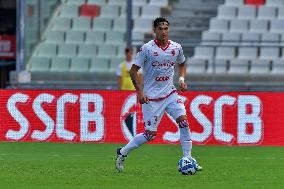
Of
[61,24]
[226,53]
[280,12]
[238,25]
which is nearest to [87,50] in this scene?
[61,24]

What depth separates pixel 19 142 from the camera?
2069cm

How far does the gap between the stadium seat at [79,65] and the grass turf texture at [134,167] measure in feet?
30.1

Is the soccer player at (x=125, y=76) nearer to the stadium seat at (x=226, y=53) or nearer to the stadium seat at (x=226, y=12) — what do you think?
the stadium seat at (x=226, y=53)

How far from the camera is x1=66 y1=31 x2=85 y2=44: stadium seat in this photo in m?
30.7

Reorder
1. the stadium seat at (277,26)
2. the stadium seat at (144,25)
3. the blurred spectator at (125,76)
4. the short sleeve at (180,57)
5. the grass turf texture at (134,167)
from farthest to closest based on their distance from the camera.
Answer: the stadium seat at (144,25) < the stadium seat at (277,26) < the blurred spectator at (125,76) < the short sleeve at (180,57) < the grass turf texture at (134,167)

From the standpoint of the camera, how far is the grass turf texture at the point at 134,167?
1243cm

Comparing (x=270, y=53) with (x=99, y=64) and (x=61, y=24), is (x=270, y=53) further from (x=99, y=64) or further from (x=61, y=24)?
(x=61, y=24)

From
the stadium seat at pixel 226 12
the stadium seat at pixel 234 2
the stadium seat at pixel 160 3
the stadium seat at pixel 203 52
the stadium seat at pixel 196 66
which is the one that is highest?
the stadium seat at pixel 234 2

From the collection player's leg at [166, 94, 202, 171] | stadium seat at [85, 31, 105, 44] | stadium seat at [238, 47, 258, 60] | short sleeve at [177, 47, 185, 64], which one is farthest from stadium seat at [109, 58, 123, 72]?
player's leg at [166, 94, 202, 171]

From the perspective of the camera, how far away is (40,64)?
1180 inches

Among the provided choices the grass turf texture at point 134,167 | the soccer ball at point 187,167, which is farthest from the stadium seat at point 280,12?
the soccer ball at point 187,167

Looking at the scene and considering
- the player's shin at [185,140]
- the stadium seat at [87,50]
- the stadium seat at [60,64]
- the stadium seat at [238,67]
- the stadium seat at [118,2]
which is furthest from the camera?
the stadium seat at [118,2]

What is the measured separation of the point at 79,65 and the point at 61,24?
2123mm

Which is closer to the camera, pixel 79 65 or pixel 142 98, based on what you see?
pixel 142 98
